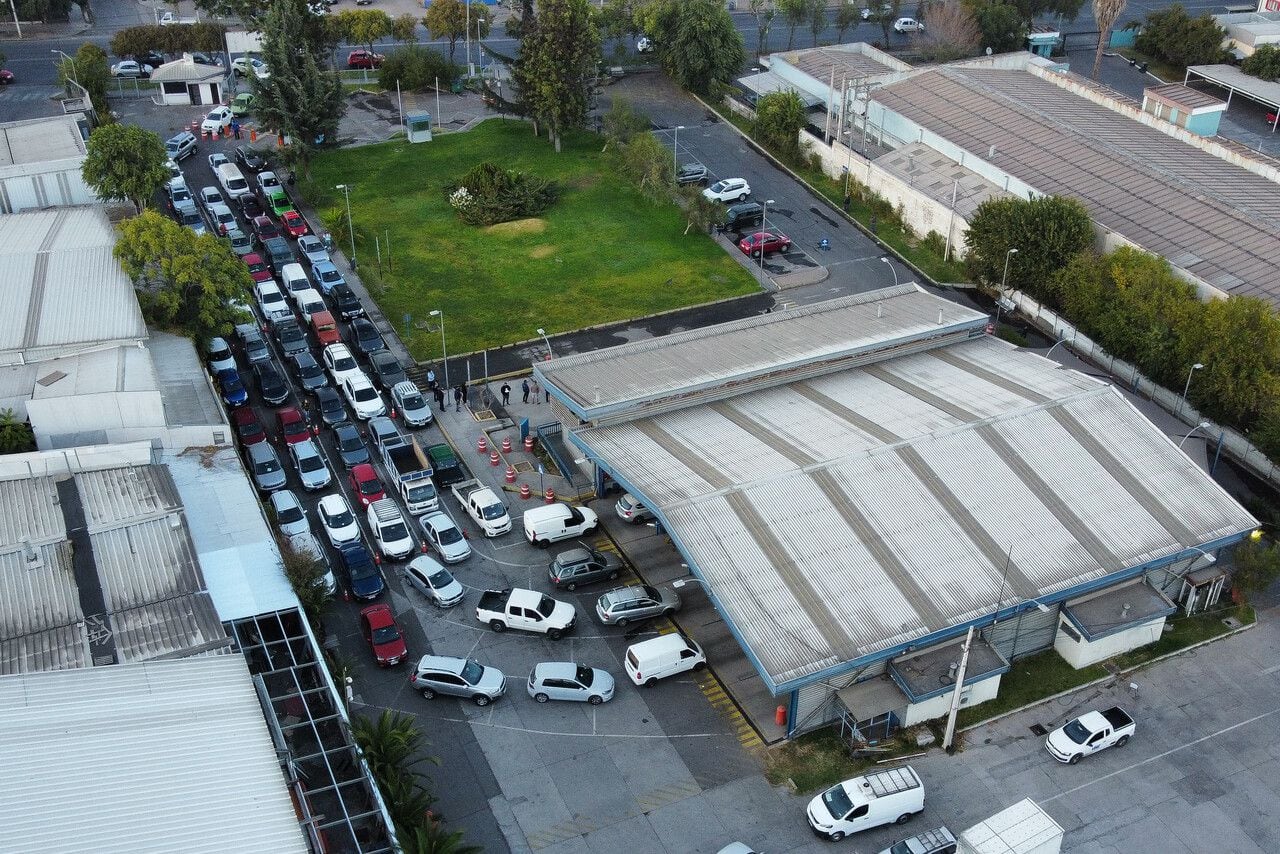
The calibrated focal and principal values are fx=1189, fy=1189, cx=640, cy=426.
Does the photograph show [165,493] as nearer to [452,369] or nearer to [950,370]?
[452,369]

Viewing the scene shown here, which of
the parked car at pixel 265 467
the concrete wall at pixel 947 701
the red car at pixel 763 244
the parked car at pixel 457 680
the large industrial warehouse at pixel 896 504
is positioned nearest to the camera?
the large industrial warehouse at pixel 896 504

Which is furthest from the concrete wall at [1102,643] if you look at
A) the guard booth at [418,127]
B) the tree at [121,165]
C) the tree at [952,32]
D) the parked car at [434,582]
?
the tree at [952,32]

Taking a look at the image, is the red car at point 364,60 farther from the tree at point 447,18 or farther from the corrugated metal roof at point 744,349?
the corrugated metal roof at point 744,349

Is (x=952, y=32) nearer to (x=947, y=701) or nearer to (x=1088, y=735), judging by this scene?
(x=947, y=701)

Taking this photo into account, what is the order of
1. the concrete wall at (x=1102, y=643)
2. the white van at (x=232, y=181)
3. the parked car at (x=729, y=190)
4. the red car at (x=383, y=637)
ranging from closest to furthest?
the red car at (x=383, y=637), the concrete wall at (x=1102, y=643), the white van at (x=232, y=181), the parked car at (x=729, y=190)

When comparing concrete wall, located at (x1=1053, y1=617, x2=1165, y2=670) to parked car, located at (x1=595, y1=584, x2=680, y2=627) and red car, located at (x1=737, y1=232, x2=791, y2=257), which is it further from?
red car, located at (x1=737, y1=232, x2=791, y2=257)

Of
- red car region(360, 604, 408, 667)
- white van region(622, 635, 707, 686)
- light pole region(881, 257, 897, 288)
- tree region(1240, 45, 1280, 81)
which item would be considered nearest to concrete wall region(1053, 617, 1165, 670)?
white van region(622, 635, 707, 686)

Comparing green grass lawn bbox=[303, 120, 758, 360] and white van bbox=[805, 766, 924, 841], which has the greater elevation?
green grass lawn bbox=[303, 120, 758, 360]
